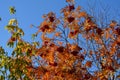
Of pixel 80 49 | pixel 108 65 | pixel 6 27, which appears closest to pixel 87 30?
pixel 80 49

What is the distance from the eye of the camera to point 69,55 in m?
11.8

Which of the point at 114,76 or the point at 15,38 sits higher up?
the point at 15,38

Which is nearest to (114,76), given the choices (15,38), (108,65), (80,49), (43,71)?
(108,65)

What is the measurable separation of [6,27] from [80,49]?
12.1ft

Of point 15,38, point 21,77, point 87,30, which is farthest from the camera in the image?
point 87,30

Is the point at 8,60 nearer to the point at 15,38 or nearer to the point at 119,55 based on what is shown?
the point at 15,38

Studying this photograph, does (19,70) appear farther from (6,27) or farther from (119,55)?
(119,55)

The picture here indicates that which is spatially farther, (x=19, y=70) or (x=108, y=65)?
(x=108, y=65)

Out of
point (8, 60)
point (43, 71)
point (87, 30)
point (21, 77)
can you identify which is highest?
point (87, 30)

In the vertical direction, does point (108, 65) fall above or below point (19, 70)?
above

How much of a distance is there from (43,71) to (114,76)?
278cm

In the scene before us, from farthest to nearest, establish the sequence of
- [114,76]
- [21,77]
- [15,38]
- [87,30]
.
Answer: [87,30], [114,76], [15,38], [21,77]

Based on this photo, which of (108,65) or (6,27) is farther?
(108,65)

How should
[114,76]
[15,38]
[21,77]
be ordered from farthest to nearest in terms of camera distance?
[114,76] → [15,38] → [21,77]
